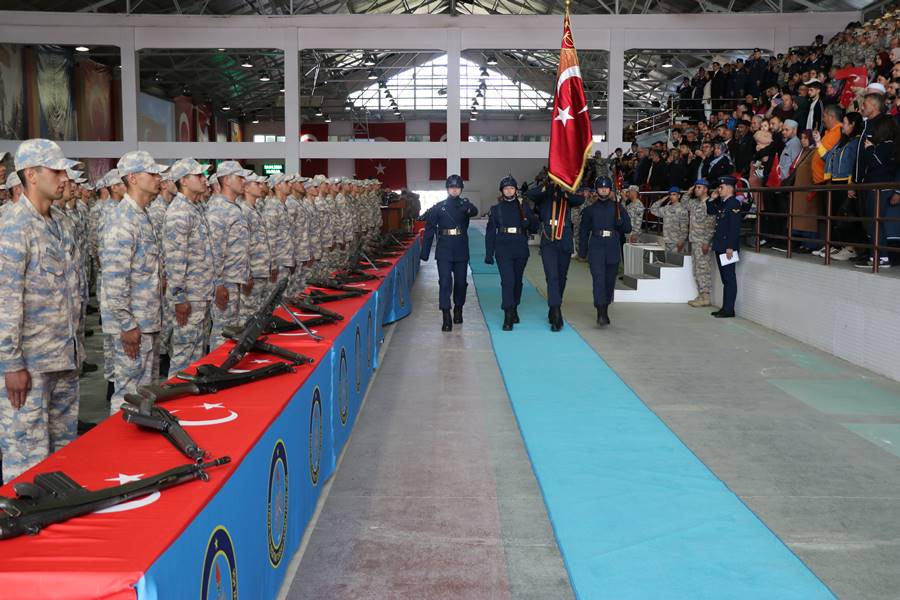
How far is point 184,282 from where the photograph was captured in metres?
6.12

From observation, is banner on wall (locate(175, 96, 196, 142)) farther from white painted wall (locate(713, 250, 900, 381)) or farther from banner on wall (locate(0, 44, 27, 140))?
white painted wall (locate(713, 250, 900, 381))

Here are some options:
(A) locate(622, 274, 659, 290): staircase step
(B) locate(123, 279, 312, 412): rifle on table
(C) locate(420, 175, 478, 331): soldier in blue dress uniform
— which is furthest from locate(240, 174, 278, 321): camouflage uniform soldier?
(A) locate(622, 274, 659, 290): staircase step

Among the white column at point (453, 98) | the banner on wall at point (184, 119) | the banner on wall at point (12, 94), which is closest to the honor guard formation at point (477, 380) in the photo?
the white column at point (453, 98)

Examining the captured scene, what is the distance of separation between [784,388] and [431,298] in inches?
291

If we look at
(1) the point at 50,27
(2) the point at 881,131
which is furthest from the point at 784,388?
(1) the point at 50,27

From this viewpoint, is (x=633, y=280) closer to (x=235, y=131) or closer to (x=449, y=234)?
(x=449, y=234)

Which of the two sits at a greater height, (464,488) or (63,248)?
(63,248)

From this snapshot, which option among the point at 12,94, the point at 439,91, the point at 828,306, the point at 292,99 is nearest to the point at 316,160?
the point at 439,91

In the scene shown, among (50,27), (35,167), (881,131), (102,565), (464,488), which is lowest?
(464,488)

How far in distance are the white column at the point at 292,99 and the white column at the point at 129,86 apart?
12.2 feet

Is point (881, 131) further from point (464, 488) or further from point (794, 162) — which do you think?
point (464, 488)

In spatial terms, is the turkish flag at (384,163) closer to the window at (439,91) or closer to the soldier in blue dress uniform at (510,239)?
the window at (439,91)

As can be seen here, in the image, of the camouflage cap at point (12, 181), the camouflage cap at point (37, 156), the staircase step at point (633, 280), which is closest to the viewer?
the camouflage cap at point (37, 156)

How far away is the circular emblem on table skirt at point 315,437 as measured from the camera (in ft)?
12.6
